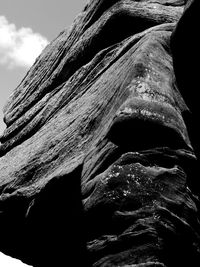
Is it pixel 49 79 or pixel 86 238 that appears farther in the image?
pixel 49 79

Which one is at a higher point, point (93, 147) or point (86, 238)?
point (93, 147)

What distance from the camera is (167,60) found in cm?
1028

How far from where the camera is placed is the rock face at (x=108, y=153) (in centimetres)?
777

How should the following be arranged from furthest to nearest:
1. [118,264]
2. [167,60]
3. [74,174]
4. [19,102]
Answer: [19,102] < [167,60] < [74,174] < [118,264]

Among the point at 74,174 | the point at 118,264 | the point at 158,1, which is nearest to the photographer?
the point at 118,264

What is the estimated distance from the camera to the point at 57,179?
376 inches

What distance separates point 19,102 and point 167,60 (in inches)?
278

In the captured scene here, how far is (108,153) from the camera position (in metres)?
8.64

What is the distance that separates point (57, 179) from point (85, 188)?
0.87 meters

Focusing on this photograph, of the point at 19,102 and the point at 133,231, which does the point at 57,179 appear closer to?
the point at 133,231

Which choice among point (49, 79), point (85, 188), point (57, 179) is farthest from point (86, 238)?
point (49, 79)

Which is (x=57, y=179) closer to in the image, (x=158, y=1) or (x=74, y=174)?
(x=74, y=174)

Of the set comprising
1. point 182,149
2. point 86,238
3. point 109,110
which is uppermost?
point 109,110

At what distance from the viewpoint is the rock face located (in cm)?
777
